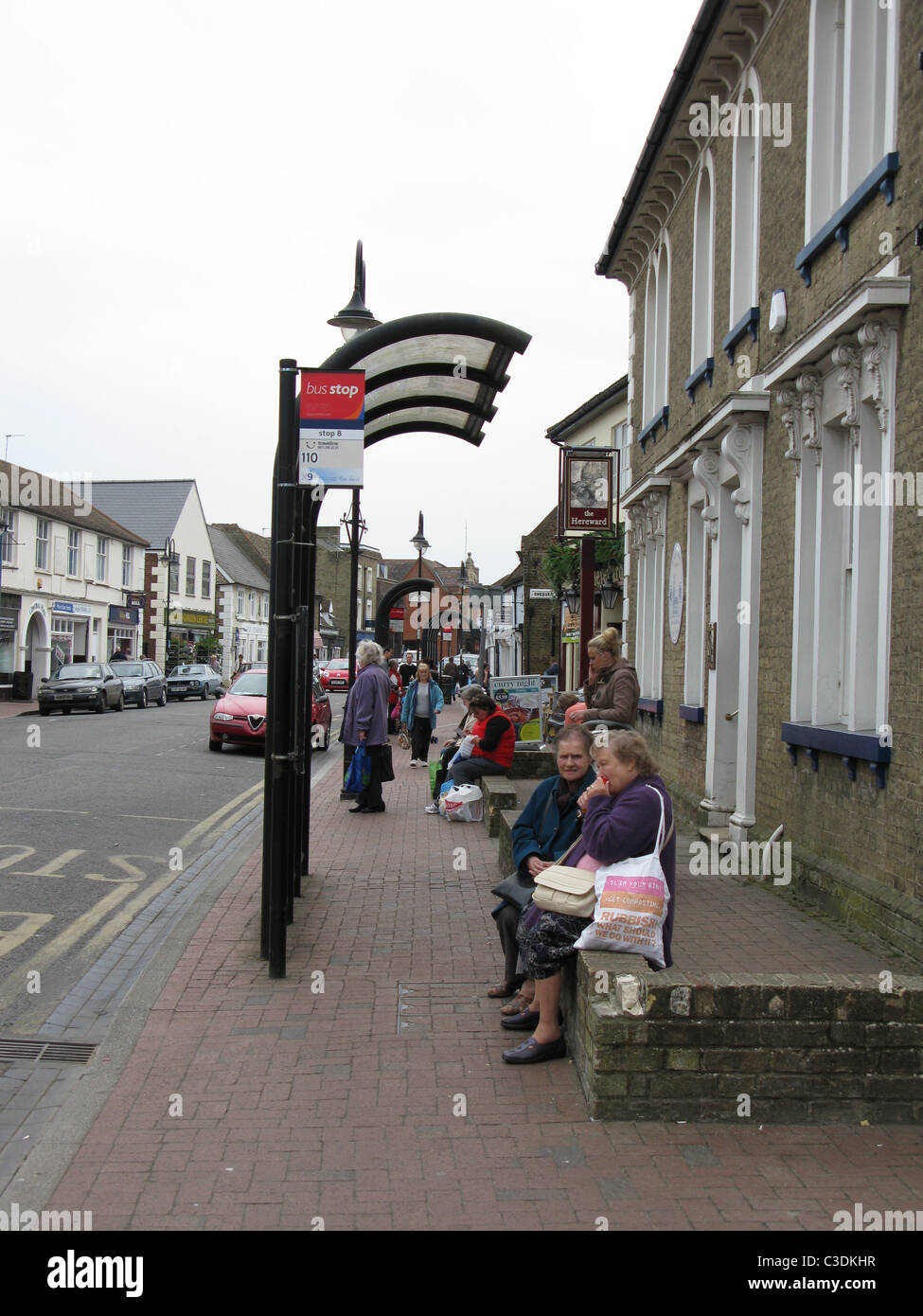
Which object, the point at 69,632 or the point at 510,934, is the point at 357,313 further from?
the point at 69,632

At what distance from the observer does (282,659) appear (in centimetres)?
671

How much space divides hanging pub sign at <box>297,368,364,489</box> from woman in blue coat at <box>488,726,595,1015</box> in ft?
7.66

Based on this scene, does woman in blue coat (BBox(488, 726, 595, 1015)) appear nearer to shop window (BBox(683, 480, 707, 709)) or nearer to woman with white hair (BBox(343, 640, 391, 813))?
woman with white hair (BBox(343, 640, 391, 813))

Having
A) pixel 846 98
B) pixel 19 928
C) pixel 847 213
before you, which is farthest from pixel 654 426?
pixel 19 928

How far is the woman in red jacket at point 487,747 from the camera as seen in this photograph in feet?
39.9

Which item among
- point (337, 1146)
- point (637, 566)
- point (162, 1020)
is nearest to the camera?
point (337, 1146)

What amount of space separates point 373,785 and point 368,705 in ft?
3.65

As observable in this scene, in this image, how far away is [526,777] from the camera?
48.1 feet

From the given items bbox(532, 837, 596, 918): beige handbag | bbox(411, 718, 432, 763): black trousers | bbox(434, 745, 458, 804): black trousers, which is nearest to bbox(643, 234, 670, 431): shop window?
bbox(434, 745, 458, 804): black trousers

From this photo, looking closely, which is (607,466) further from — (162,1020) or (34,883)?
(162,1020)

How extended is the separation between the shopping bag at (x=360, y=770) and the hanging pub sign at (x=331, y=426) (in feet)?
19.8

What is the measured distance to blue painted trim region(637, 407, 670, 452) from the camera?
46.6ft
